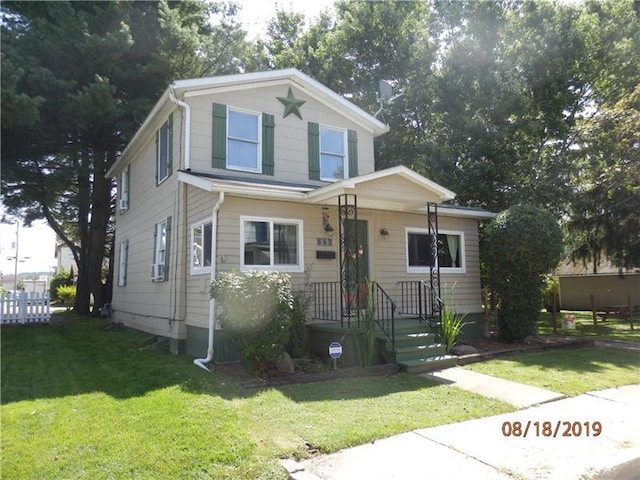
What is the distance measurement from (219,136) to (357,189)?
3.53 metres

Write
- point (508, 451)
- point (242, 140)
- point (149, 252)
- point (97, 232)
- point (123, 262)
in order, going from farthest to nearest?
point (97, 232)
point (123, 262)
point (149, 252)
point (242, 140)
point (508, 451)

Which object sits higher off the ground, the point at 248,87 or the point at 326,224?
the point at 248,87

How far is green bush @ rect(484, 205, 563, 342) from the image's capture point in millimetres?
9609

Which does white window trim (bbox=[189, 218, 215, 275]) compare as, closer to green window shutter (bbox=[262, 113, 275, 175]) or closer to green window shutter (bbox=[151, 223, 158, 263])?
green window shutter (bbox=[262, 113, 275, 175])

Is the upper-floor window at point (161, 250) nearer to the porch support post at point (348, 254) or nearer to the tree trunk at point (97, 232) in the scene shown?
the porch support post at point (348, 254)

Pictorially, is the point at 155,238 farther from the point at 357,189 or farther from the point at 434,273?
the point at 434,273

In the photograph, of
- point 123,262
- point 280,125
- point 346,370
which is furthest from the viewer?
point 123,262

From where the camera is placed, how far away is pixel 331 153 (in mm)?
11594

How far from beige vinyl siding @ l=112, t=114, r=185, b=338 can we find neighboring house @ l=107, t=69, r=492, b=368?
2.0 inches

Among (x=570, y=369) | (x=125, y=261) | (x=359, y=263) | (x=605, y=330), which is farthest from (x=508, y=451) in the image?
(x=125, y=261)

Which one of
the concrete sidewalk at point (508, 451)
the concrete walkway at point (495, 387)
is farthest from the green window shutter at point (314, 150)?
the concrete sidewalk at point (508, 451)

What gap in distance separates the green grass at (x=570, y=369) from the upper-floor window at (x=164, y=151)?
7.74 metres

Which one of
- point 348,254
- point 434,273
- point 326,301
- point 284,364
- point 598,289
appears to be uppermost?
point 348,254

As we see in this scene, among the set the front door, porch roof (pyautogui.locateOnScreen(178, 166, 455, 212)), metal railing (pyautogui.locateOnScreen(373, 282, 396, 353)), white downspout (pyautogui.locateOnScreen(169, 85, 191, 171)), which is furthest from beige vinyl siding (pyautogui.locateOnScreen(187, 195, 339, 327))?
metal railing (pyautogui.locateOnScreen(373, 282, 396, 353))
